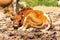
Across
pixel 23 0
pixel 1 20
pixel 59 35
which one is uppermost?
pixel 23 0

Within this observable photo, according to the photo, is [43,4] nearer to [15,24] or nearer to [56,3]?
[56,3]

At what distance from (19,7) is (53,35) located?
536 mm

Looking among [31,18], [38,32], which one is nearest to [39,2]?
[31,18]

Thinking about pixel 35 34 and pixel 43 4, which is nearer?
pixel 35 34

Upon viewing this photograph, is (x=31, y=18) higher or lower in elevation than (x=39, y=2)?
lower

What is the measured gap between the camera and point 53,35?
253 cm

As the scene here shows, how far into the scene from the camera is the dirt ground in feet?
8.29

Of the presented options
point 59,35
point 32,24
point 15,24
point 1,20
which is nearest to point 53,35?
point 59,35

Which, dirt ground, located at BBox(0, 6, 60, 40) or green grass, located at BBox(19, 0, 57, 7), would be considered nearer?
dirt ground, located at BBox(0, 6, 60, 40)

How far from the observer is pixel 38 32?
257 cm

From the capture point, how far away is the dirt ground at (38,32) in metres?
2.53

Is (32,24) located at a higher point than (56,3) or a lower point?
lower

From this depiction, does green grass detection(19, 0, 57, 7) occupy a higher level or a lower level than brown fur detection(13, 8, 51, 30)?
higher

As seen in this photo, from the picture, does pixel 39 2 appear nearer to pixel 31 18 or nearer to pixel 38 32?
pixel 31 18
